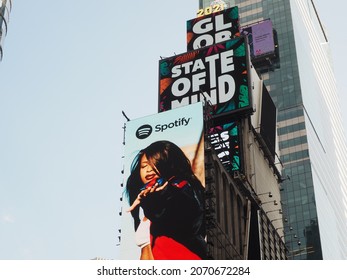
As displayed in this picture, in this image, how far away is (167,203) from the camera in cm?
6122

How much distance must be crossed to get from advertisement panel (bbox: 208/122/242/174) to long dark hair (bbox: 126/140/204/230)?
26.9 feet

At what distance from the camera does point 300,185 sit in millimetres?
168500

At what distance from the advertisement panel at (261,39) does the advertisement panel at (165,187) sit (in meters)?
112

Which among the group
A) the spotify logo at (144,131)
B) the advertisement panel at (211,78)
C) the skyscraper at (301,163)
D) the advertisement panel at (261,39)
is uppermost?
the advertisement panel at (261,39)

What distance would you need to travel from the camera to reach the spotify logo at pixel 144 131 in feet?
221

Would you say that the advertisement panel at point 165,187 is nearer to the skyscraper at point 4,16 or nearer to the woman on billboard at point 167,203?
the woman on billboard at point 167,203

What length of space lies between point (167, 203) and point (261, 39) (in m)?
125

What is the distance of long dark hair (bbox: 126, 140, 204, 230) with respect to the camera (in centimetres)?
6200

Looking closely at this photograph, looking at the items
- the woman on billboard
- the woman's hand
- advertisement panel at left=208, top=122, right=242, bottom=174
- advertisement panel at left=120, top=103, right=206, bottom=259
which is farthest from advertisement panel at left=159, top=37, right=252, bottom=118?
the woman's hand

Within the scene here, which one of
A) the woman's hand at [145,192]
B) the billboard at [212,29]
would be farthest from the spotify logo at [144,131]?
the billboard at [212,29]

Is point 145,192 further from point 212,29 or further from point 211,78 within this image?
point 212,29
